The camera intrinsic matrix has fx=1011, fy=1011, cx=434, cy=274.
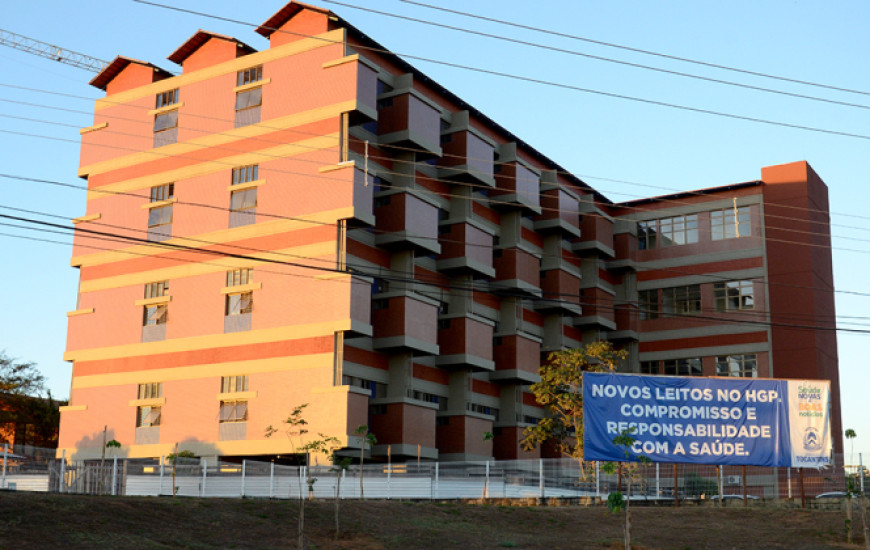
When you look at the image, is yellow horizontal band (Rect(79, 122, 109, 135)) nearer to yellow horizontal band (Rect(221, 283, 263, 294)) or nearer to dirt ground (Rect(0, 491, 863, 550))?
yellow horizontal band (Rect(221, 283, 263, 294))

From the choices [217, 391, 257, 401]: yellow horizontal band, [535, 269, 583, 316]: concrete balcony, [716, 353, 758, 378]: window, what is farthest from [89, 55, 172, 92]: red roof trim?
[716, 353, 758, 378]: window

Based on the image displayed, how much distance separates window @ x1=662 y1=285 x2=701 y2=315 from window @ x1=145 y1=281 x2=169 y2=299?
1487 inches

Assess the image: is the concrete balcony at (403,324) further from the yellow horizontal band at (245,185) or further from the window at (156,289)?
the window at (156,289)

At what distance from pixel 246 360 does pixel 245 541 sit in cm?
2554

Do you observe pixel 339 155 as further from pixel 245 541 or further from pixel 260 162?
pixel 245 541

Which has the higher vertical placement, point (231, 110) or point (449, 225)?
point (231, 110)

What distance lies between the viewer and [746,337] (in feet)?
235

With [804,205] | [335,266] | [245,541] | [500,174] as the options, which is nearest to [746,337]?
[804,205]

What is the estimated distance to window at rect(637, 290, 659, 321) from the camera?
3031 inches

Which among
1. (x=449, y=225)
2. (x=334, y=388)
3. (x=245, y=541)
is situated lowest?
(x=245, y=541)

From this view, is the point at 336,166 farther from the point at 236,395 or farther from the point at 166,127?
the point at 166,127

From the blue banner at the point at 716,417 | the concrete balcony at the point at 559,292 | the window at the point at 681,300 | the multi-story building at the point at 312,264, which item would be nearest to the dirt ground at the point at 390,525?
the blue banner at the point at 716,417

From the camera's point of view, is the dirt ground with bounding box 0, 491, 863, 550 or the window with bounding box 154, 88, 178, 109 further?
the window with bounding box 154, 88, 178, 109

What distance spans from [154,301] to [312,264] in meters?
11.6
